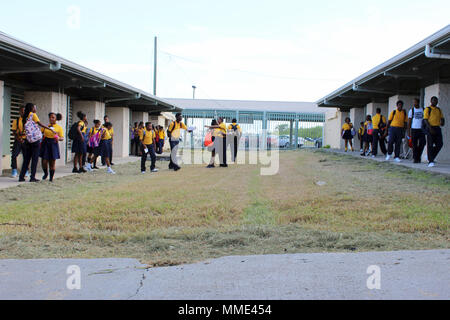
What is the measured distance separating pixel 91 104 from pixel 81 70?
5.87 m

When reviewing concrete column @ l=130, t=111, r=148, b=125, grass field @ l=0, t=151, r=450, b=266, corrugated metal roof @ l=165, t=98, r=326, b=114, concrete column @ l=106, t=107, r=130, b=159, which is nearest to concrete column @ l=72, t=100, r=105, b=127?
concrete column @ l=106, t=107, r=130, b=159

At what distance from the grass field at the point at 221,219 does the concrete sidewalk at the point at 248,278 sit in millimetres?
349

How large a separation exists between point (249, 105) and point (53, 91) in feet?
78.6

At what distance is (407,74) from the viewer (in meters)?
Result: 14.7

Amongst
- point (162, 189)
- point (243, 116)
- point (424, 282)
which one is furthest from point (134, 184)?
point (243, 116)

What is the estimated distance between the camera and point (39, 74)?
13680mm

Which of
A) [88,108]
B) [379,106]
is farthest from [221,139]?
[379,106]

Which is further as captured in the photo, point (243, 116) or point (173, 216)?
point (243, 116)

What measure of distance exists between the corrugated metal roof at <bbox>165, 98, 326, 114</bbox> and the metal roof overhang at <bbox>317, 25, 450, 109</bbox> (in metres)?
14.0

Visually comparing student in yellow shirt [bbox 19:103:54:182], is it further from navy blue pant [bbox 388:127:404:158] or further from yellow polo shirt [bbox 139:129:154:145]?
navy blue pant [bbox 388:127:404:158]

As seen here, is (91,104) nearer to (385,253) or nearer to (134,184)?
(134,184)

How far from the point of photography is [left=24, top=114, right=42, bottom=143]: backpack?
10273 mm

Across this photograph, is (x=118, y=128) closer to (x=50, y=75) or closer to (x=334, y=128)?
(x=50, y=75)
